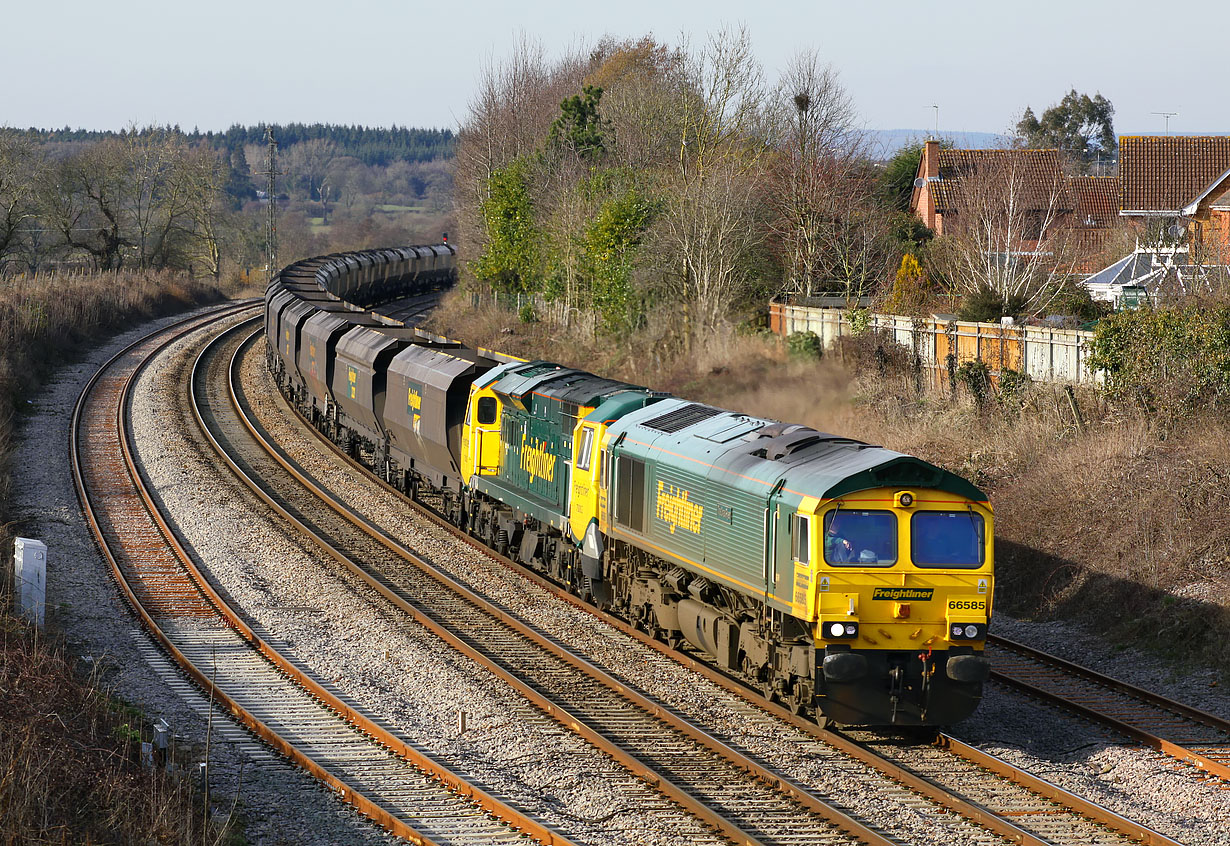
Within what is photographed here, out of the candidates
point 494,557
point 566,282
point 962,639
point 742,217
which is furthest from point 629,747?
point 566,282

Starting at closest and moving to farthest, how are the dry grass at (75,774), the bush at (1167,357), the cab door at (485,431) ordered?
the dry grass at (75,774) < the bush at (1167,357) < the cab door at (485,431)

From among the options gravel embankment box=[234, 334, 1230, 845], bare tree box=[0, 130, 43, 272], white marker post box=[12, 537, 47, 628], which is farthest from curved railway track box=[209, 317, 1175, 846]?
bare tree box=[0, 130, 43, 272]

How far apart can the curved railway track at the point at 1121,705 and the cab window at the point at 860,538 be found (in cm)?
349

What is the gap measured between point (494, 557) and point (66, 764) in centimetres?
1164

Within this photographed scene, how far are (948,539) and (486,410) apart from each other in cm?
1103

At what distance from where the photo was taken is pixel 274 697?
48.0 ft

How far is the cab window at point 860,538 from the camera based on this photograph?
40.1ft

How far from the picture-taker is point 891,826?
35.3ft

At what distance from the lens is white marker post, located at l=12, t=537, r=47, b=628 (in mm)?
16344

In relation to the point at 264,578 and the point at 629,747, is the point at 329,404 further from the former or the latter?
the point at 629,747

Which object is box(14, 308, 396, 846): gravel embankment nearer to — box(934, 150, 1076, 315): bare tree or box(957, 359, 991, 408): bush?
box(957, 359, 991, 408): bush

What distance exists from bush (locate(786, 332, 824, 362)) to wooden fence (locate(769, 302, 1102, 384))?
0.59 metres

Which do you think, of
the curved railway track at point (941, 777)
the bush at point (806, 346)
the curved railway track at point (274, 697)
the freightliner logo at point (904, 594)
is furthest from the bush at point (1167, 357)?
the curved railway track at point (274, 697)

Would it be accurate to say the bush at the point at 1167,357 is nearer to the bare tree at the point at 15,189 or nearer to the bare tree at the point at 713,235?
the bare tree at the point at 713,235
